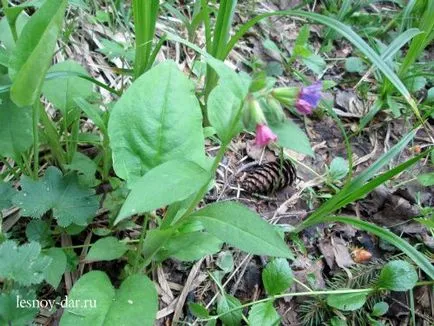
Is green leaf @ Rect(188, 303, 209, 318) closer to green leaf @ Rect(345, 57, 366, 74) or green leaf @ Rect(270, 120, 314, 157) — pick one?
green leaf @ Rect(270, 120, 314, 157)

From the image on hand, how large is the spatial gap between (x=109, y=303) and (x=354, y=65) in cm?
137

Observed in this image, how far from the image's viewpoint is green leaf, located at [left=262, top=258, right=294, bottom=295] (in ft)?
4.13

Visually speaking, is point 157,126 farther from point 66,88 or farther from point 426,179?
point 426,179

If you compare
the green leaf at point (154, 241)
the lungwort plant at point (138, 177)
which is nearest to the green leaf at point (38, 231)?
the lungwort plant at point (138, 177)

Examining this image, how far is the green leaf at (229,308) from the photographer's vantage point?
4.04 ft

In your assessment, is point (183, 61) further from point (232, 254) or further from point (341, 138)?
point (232, 254)

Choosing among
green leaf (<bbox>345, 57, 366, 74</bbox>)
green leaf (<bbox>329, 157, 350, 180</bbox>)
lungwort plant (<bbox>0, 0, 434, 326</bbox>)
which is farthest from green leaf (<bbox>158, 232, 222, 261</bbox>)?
green leaf (<bbox>345, 57, 366, 74</bbox>)

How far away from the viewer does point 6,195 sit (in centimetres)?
116

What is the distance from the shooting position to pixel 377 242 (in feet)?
4.98

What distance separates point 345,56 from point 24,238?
1435mm

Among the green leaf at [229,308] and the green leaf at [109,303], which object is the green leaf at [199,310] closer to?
the green leaf at [229,308]

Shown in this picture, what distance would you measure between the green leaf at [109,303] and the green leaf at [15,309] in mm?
64

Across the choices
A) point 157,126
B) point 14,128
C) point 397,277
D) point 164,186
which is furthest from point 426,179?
point 14,128

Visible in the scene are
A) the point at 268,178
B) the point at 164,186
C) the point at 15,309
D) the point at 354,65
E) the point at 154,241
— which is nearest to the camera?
the point at 164,186
